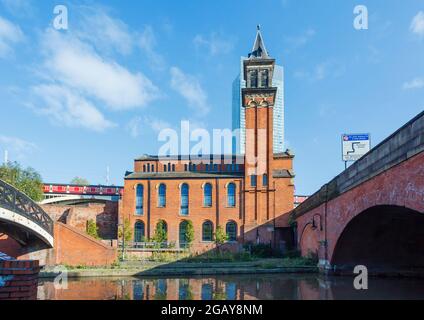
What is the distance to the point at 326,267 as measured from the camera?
1942 cm

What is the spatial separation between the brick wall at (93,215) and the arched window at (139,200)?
2.38 meters

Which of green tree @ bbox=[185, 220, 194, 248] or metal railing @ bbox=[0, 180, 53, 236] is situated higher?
metal railing @ bbox=[0, 180, 53, 236]

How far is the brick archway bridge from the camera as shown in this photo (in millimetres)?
9172

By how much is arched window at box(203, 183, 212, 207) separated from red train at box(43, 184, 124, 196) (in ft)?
57.4

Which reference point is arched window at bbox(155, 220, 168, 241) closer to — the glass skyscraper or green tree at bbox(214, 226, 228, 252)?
green tree at bbox(214, 226, 228, 252)

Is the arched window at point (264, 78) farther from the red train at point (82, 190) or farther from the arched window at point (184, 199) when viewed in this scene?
the red train at point (82, 190)

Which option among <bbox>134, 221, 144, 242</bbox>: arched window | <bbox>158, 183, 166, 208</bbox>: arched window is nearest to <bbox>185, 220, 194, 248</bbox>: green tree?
<bbox>158, 183, 166, 208</bbox>: arched window

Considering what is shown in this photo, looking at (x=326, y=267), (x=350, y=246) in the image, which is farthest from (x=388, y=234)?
(x=326, y=267)

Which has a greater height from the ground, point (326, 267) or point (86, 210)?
point (86, 210)

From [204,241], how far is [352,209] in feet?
82.1

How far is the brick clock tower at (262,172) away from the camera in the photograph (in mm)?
35750

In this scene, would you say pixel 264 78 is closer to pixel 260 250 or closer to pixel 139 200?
pixel 260 250
